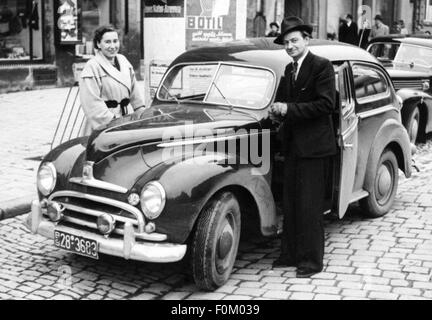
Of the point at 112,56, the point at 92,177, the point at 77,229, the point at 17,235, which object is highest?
the point at 112,56

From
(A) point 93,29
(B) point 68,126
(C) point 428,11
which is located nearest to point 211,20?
(B) point 68,126

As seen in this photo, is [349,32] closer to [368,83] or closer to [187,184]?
[368,83]

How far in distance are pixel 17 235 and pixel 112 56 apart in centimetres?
192

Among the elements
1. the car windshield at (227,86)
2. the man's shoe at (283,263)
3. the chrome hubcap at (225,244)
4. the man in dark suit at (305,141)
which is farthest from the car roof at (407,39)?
the chrome hubcap at (225,244)

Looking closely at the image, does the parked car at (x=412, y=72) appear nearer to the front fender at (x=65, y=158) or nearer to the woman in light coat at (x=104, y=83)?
the woman in light coat at (x=104, y=83)

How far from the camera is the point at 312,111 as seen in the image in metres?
5.28

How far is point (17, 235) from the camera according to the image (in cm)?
662

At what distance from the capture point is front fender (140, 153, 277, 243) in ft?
15.8

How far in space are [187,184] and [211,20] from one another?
3.80 metres

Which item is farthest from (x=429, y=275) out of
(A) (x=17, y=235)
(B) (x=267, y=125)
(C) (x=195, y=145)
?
(A) (x=17, y=235)

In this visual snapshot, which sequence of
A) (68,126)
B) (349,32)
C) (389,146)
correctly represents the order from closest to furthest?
1. (389,146)
2. (68,126)
3. (349,32)

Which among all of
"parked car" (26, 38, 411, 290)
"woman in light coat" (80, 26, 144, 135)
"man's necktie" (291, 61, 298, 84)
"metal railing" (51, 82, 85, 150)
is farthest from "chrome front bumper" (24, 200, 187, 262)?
"metal railing" (51, 82, 85, 150)

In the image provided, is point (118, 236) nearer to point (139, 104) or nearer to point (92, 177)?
point (92, 177)

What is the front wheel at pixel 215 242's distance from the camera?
4.94 m
